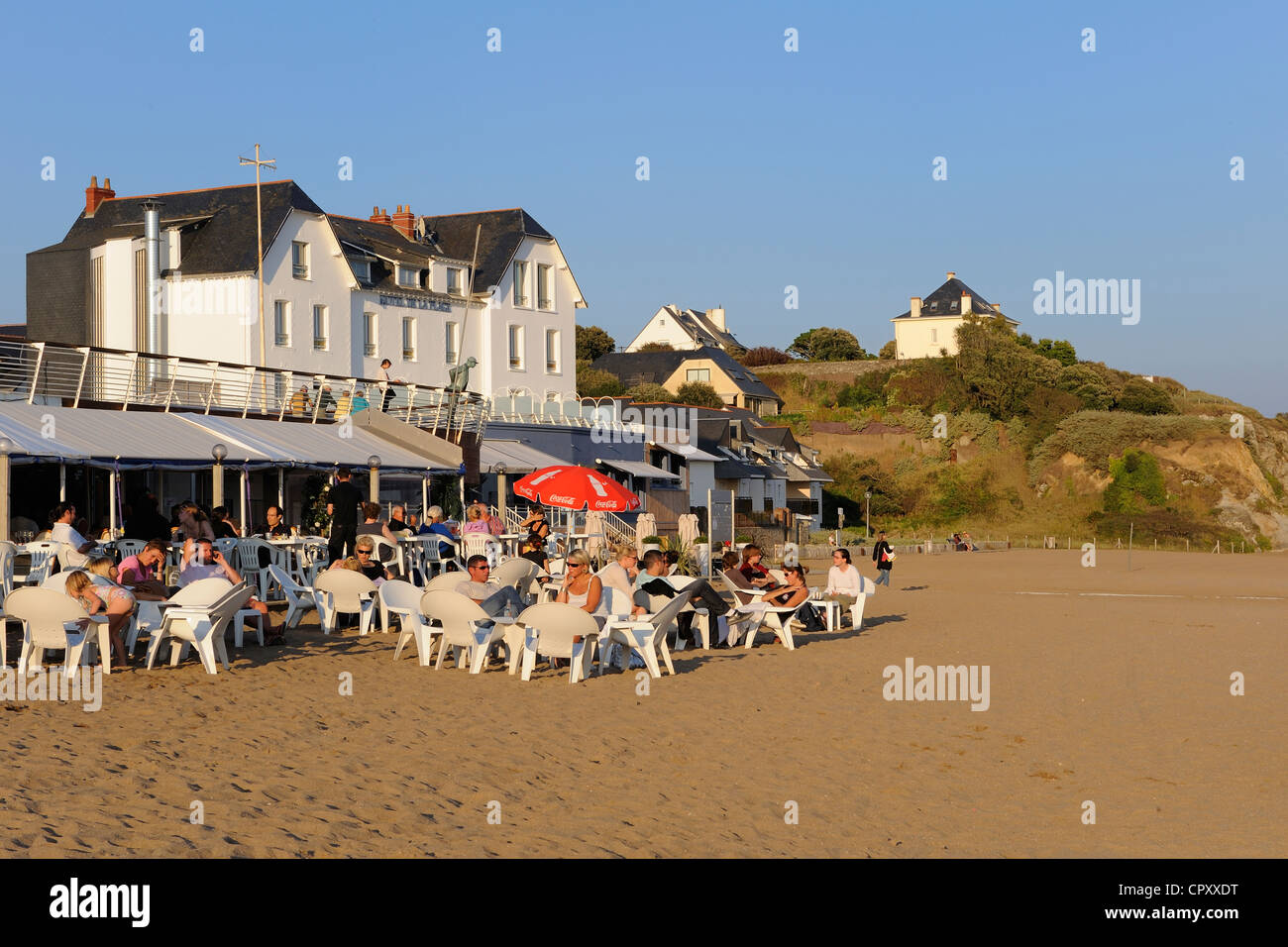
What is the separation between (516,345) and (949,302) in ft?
175

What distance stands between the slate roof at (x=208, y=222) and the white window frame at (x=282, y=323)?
140 cm

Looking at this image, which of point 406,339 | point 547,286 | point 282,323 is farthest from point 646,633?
point 547,286

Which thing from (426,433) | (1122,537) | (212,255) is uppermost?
(212,255)

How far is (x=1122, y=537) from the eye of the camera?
5734 centimetres

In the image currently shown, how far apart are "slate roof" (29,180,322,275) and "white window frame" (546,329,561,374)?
10.2 meters

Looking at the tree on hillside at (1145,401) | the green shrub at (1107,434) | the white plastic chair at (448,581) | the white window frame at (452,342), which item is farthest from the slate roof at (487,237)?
the tree on hillside at (1145,401)

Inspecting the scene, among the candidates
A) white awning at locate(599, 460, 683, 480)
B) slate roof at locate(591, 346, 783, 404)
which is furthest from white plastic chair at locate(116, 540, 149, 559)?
slate roof at locate(591, 346, 783, 404)

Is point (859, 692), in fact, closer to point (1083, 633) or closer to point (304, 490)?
point (1083, 633)

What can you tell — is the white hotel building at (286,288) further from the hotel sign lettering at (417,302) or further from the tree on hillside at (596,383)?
the tree on hillside at (596,383)

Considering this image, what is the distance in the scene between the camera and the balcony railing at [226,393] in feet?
70.1

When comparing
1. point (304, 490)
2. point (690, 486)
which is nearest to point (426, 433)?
point (304, 490)

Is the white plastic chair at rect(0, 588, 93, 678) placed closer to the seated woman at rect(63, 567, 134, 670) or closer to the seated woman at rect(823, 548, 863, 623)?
the seated woman at rect(63, 567, 134, 670)

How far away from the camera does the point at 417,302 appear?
140ft
